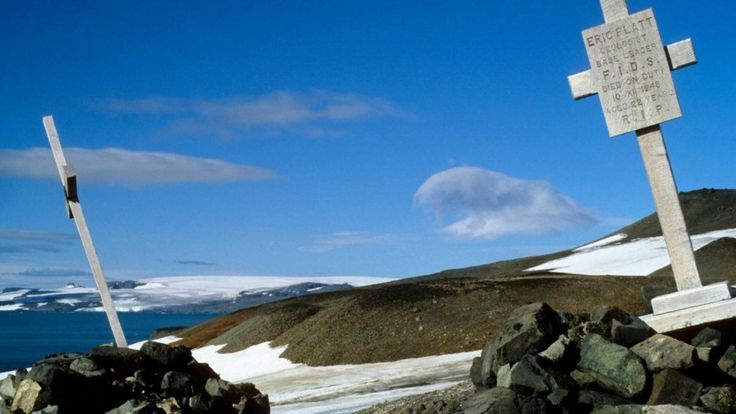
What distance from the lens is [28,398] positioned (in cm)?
1301

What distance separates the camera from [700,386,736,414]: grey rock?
36.0 feet

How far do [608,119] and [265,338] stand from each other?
81.2 ft

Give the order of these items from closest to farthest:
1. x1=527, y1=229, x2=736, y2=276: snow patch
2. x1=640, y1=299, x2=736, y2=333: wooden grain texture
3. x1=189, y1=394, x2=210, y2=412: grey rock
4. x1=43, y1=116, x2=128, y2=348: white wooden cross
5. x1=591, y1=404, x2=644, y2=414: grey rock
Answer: x1=591, y1=404, x2=644, y2=414: grey rock < x1=640, y1=299, x2=736, y2=333: wooden grain texture < x1=189, y1=394, x2=210, y2=412: grey rock < x1=43, y1=116, x2=128, y2=348: white wooden cross < x1=527, y1=229, x2=736, y2=276: snow patch

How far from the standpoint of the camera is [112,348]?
13.9 metres

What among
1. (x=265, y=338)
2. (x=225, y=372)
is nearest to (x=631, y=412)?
(x=225, y=372)

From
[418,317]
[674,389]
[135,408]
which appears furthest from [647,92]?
[418,317]

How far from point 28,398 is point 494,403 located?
23.2 ft

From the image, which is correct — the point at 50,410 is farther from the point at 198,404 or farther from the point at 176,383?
the point at 198,404

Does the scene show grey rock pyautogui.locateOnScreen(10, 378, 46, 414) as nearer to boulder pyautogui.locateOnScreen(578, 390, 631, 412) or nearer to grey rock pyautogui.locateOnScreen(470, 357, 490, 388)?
grey rock pyautogui.locateOnScreen(470, 357, 490, 388)

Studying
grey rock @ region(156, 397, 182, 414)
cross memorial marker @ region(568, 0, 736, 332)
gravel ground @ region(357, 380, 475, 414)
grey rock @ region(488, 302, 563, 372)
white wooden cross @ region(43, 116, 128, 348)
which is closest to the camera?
A: grey rock @ region(488, 302, 563, 372)

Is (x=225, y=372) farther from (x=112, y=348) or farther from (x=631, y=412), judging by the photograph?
(x=631, y=412)

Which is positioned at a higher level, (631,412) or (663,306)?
(663,306)

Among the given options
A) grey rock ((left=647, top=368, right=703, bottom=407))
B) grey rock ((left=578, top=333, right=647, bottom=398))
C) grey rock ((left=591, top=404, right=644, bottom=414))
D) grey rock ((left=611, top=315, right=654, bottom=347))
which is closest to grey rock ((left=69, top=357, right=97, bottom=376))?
grey rock ((left=578, top=333, right=647, bottom=398))

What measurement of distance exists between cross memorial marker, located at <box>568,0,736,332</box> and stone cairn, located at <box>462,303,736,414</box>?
68.2 inches
